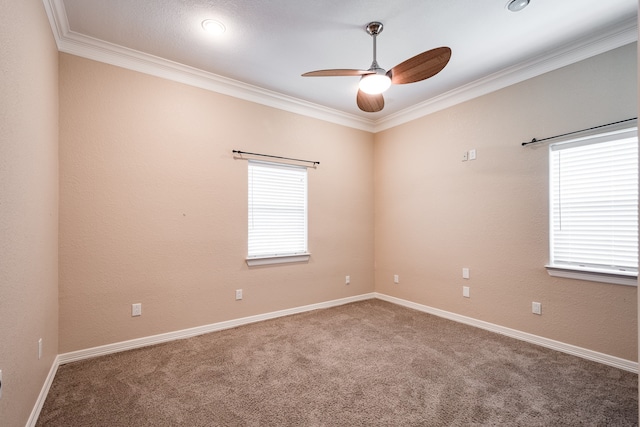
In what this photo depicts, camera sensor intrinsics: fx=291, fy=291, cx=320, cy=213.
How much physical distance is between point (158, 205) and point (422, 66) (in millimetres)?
2702

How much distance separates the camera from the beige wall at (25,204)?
4.50 feet

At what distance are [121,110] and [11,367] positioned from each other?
221cm

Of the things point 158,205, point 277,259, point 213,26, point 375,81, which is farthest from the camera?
point 277,259

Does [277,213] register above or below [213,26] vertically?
below

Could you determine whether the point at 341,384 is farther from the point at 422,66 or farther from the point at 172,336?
the point at 422,66

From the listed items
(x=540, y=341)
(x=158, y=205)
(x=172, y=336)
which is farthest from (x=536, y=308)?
(x=158, y=205)

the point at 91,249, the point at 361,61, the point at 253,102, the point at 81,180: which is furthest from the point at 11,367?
the point at 361,61

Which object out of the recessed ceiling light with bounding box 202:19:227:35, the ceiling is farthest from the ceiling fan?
the recessed ceiling light with bounding box 202:19:227:35

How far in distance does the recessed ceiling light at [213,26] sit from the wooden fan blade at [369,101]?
127 centimetres

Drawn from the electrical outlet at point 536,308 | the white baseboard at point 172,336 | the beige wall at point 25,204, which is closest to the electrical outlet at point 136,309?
the white baseboard at point 172,336

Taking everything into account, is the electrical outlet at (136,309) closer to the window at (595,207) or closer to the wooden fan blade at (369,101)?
the wooden fan blade at (369,101)

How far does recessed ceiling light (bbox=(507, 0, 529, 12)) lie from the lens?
2121 millimetres

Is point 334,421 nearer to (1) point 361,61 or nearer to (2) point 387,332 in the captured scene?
(2) point 387,332

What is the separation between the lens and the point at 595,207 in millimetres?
2617
